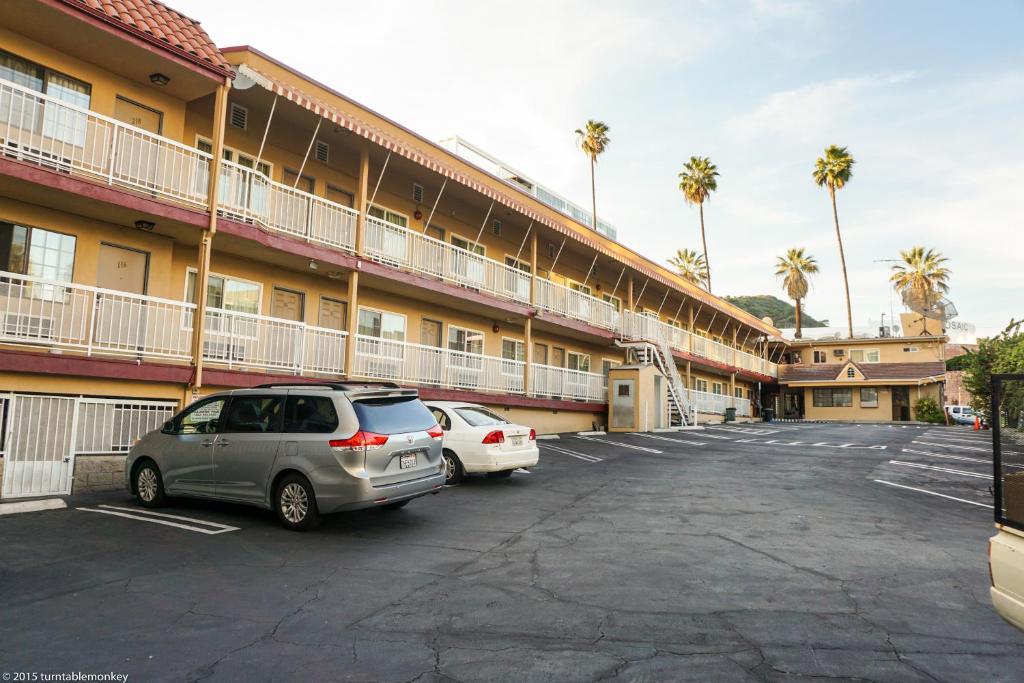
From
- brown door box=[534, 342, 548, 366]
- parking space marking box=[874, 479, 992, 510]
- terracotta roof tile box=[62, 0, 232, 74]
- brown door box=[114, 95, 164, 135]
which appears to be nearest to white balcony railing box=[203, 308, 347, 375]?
brown door box=[114, 95, 164, 135]

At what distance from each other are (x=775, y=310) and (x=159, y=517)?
336 ft

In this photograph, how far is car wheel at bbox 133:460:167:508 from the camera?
348 inches

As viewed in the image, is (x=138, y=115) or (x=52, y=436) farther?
(x=138, y=115)

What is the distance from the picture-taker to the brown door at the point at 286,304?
50.7ft

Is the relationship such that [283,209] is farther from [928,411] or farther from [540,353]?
[928,411]

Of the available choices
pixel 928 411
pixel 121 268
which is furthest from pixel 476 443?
pixel 928 411

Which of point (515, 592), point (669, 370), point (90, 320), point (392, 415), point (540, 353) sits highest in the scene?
point (540, 353)

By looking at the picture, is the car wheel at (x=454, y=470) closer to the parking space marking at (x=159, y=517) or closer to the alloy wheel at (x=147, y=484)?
the parking space marking at (x=159, y=517)

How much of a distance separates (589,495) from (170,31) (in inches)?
472

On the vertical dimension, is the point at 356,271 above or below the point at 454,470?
above

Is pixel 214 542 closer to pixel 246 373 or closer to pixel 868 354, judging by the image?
pixel 246 373

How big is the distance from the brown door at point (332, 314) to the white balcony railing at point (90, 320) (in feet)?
16.4

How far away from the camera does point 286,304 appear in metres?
15.7

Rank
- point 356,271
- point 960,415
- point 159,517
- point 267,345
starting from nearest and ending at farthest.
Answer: point 159,517
point 267,345
point 356,271
point 960,415
